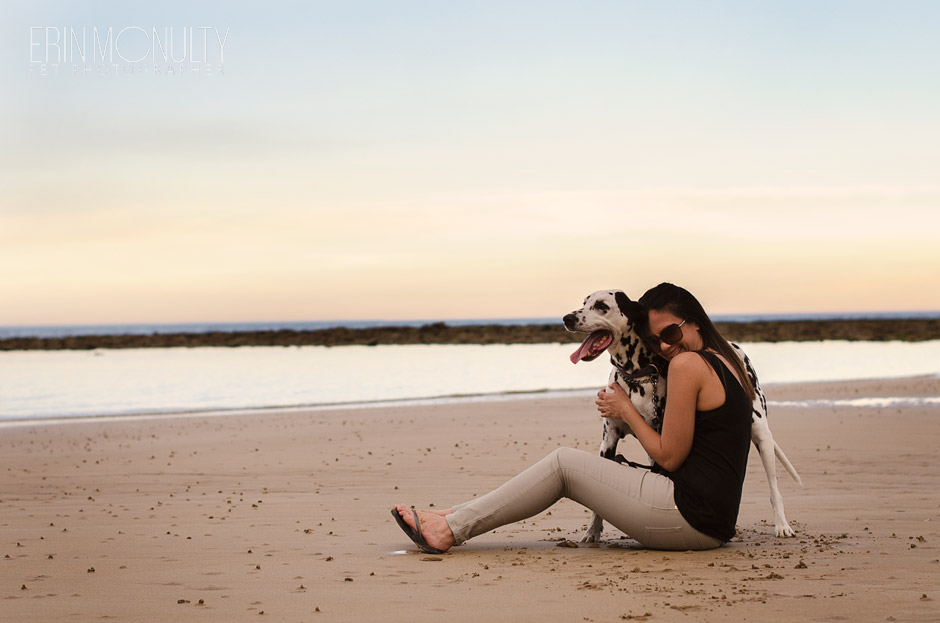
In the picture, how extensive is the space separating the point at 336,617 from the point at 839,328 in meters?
75.5

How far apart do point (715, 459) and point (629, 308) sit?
146 centimetres

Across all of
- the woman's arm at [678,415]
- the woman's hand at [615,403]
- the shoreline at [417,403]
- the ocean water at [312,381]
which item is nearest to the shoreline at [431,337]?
the ocean water at [312,381]

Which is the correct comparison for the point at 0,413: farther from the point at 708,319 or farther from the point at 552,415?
the point at 708,319

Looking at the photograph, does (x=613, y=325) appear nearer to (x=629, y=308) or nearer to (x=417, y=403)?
(x=629, y=308)

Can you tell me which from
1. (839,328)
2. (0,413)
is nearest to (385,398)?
(0,413)

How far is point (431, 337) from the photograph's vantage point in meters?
72.6

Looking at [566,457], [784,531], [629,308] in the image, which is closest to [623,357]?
[629,308]

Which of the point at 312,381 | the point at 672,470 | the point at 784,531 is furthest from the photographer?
the point at 312,381

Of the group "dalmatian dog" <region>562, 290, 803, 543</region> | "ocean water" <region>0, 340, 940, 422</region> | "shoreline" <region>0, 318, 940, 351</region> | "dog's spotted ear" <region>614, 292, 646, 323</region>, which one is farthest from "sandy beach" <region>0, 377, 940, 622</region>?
"shoreline" <region>0, 318, 940, 351</region>

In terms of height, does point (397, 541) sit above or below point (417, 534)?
below

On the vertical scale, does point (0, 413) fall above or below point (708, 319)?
below

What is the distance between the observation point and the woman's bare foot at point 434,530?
223 inches

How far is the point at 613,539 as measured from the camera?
6.40 metres

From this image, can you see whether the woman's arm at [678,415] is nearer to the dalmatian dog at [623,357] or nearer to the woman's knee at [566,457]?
the woman's knee at [566,457]
